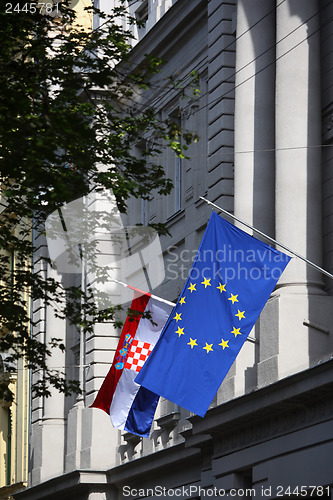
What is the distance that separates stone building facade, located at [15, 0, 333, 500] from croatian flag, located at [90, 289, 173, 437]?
3.40 feet

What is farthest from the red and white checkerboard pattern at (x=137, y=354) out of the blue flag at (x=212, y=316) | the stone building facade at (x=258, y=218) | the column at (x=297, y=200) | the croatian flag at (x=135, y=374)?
the blue flag at (x=212, y=316)

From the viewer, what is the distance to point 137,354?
A: 23.2m

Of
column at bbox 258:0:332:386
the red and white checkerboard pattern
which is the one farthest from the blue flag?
the red and white checkerboard pattern

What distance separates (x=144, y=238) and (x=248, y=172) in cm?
708

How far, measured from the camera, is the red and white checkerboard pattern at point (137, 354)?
23047mm

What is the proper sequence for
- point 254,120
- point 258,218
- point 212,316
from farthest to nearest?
point 254,120 < point 258,218 < point 212,316

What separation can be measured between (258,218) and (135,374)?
4215 millimetres

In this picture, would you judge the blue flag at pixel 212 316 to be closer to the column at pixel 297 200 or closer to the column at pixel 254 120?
the column at pixel 297 200

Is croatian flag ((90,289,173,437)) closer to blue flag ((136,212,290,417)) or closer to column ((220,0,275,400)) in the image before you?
column ((220,0,275,400))

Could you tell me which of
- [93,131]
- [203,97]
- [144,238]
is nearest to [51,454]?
[144,238]

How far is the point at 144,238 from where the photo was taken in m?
28.7

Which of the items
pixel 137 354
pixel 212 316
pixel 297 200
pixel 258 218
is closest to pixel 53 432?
pixel 137 354

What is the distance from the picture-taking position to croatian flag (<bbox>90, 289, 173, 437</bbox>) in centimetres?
2245

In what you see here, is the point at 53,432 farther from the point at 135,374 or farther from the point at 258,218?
the point at 258,218
